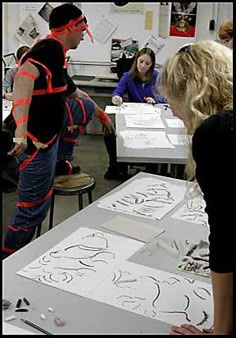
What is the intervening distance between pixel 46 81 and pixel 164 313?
1.33 m

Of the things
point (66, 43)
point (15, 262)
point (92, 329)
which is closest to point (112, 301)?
point (92, 329)

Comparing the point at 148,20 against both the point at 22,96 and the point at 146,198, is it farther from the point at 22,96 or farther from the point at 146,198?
the point at 146,198

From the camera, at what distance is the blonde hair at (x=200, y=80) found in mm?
1048

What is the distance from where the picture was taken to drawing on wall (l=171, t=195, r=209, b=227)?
5.61 ft

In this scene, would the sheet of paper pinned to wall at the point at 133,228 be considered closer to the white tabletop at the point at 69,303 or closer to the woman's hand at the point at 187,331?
the white tabletop at the point at 69,303

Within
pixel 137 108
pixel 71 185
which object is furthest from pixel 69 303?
pixel 137 108

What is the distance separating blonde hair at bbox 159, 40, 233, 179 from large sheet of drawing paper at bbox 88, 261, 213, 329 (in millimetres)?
442

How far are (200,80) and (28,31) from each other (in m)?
4.70

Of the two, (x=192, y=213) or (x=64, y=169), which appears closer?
(x=192, y=213)

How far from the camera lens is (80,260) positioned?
1.39m

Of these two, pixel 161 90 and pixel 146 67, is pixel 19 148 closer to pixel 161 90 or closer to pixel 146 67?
pixel 161 90

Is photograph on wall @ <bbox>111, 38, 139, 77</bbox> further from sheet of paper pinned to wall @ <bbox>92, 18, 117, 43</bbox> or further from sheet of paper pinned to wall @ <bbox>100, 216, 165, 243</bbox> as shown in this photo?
sheet of paper pinned to wall @ <bbox>100, 216, 165, 243</bbox>

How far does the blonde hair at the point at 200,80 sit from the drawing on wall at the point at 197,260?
0.48 m

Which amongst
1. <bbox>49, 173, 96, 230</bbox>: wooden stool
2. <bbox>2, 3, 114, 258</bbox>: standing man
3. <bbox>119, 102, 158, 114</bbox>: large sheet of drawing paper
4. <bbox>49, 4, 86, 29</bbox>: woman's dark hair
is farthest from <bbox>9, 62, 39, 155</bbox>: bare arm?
<bbox>119, 102, 158, 114</bbox>: large sheet of drawing paper
